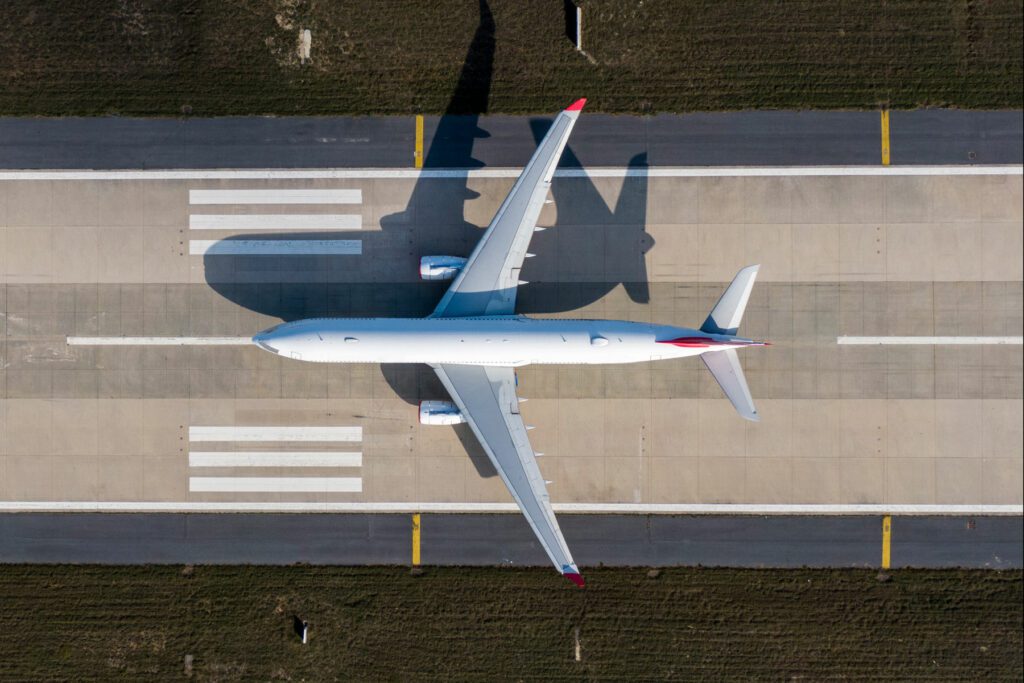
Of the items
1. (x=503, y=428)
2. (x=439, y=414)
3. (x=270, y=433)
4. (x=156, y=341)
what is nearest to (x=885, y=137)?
(x=503, y=428)

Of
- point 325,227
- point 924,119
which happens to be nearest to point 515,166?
point 325,227

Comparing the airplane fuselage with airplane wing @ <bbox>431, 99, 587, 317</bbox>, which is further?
airplane wing @ <bbox>431, 99, 587, 317</bbox>

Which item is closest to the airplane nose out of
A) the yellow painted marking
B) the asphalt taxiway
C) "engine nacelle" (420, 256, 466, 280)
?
the asphalt taxiway

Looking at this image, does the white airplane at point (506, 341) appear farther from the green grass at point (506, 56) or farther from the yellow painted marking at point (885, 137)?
the yellow painted marking at point (885, 137)

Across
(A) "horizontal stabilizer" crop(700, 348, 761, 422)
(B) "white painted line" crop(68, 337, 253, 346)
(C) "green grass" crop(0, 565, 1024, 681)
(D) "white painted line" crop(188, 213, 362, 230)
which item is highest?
(D) "white painted line" crop(188, 213, 362, 230)

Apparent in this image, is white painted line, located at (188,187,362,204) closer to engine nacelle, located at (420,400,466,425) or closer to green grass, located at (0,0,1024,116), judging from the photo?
green grass, located at (0,0,1024,116)

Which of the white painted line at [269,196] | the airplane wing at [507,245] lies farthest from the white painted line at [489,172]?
the airplane wing at [507,245]
